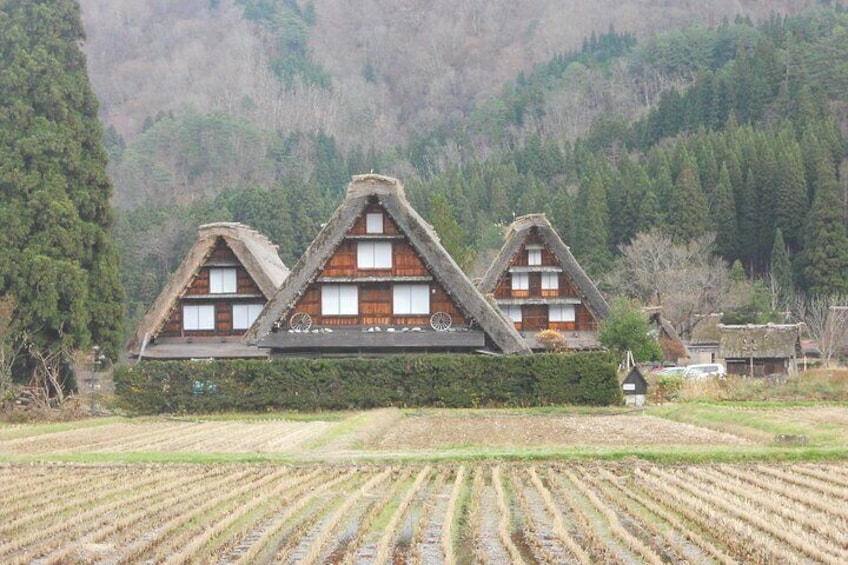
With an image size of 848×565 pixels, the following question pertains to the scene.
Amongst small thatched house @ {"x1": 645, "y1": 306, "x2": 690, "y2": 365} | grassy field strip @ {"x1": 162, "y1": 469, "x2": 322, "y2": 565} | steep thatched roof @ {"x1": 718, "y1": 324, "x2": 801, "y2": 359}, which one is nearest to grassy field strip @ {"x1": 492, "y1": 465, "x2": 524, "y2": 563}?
grassy field strip @ {"x1": 162, "y1": 469, "x2": 322, "y2": 565}

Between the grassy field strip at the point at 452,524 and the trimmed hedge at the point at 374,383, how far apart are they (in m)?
14.4

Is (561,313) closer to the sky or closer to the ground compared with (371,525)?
closer to the sky

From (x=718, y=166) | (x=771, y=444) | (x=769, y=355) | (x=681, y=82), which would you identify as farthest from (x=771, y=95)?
(x=771, y=444)

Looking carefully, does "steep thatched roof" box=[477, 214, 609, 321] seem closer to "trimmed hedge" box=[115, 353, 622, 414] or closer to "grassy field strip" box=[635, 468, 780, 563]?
"trimmed hedge" box=[115, 353, 622, 414]

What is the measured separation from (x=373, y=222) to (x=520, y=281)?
16009 millimetres

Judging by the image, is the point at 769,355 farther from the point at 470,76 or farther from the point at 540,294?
the point at 470,76

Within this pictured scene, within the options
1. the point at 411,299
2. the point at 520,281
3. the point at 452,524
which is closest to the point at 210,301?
the point at 411,299

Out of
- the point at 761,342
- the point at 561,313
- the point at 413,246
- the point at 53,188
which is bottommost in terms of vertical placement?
the point at 761,342

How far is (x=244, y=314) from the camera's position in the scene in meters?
38.5

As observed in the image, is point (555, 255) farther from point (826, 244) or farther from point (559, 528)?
point (559, 528)

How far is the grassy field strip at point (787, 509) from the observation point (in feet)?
33.8

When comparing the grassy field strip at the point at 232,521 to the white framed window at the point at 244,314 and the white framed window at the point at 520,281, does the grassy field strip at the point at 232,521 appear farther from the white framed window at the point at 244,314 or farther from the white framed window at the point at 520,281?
the white framed window at the point at 520,281

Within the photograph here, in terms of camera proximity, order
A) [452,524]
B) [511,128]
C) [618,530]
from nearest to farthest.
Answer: [618,530] < [452,524] < [511,128]

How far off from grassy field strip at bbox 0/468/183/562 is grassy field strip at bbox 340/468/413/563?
300 centimetres
